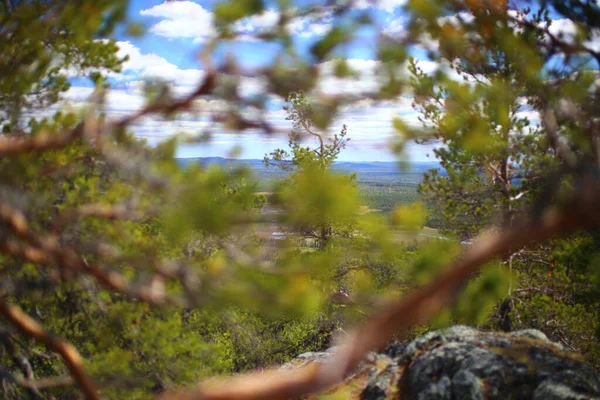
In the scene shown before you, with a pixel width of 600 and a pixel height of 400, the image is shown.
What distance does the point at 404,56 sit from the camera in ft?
11.2

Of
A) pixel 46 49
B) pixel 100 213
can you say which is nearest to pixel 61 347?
pixel 100 213

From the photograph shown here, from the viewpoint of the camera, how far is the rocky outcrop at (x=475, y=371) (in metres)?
5.60

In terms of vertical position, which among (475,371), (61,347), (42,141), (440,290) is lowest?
(475,371)

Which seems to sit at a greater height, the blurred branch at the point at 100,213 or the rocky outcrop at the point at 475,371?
the blurred branch at the point at 100,213

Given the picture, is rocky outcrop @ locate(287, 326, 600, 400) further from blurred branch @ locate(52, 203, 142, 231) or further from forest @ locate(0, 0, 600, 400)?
blurred branch @ locate(52, 203, 142, 231)

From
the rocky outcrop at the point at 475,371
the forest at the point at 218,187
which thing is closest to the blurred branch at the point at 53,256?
the forest at the point at 218,187

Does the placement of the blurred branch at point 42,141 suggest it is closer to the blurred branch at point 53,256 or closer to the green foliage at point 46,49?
the blurred branch at point 53,256

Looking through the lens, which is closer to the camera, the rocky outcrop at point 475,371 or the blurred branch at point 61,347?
the blurred branch at point 61,347

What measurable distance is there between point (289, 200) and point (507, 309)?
6.86m

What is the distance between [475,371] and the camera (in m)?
5.95

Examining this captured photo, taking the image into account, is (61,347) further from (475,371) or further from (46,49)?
(475,371)

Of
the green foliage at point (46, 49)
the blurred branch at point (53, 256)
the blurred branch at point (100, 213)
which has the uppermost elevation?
the green foliage at point (46, 49)

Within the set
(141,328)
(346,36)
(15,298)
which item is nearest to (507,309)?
(141,328)

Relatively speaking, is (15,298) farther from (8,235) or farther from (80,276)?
(8,235)
